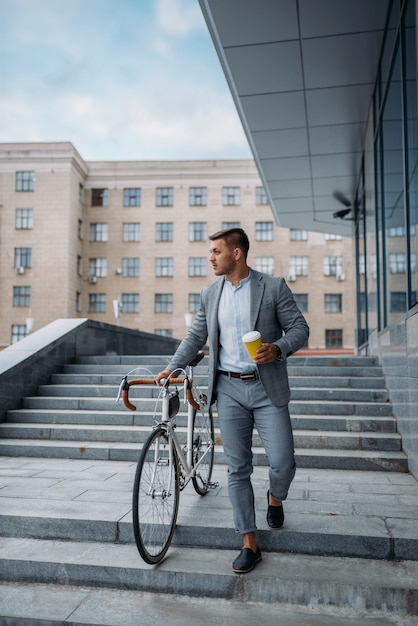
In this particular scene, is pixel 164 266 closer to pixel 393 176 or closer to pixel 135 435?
pixel 393 176

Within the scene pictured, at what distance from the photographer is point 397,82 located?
256 inches

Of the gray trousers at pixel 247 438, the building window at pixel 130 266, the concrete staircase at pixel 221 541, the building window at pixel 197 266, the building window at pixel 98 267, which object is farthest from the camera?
the building window at pixel 98 267

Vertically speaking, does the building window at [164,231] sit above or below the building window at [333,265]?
above

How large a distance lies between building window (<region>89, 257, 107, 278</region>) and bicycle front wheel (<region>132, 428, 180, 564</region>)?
39.3 metres

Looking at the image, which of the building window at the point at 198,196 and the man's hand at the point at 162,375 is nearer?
the man's hand at the point at 162,375

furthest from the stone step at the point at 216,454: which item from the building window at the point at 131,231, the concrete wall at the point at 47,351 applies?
the building window at the point at 131,231

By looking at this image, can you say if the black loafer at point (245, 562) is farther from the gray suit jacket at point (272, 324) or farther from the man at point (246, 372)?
the gray suit jacket at point (272, 324)

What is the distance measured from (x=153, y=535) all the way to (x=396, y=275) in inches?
181

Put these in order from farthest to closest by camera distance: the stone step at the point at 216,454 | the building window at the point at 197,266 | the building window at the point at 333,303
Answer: the building window at the point at 197,266
the building window at the point at 333,303
the stone step at the point at 216,454

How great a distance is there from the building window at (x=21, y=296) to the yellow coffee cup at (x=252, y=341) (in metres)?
38.8

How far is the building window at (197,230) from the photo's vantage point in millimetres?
41656

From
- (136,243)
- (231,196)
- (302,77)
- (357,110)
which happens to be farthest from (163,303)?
(302,77)

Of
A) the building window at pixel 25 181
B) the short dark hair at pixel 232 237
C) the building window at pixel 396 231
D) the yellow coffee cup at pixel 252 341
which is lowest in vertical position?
the yellow coffee cup at pixel 252 341

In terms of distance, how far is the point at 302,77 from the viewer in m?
7.91
